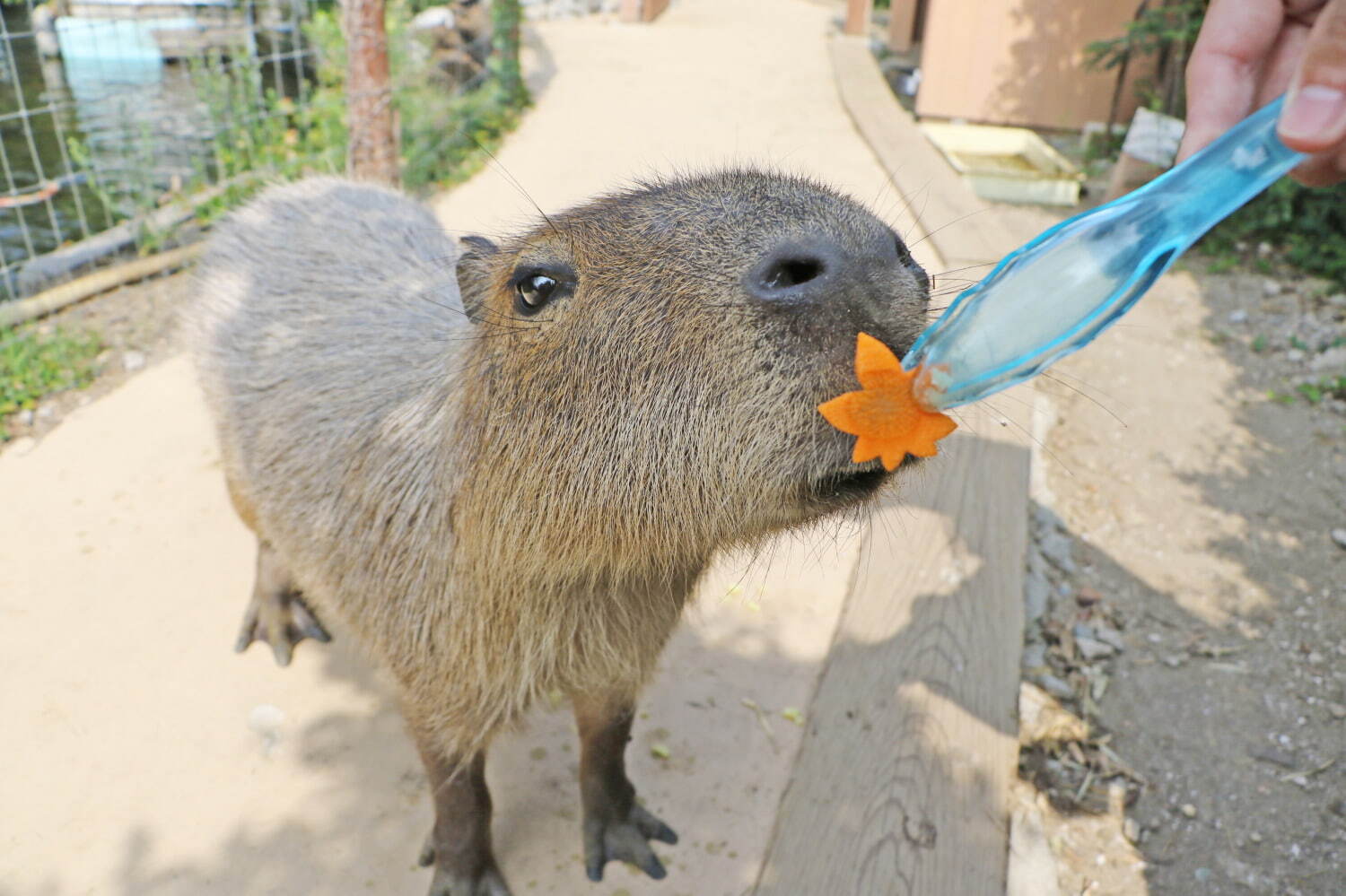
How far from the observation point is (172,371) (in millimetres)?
4719

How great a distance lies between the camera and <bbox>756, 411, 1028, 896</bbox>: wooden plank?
2.47m

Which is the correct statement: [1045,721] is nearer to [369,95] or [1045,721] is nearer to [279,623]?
[279,623]

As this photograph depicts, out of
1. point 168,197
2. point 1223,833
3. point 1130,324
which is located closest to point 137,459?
point 168,197

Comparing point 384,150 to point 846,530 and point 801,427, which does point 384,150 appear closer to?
point 846,530

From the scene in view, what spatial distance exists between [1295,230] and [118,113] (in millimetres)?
7886

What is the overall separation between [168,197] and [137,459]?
285 cm

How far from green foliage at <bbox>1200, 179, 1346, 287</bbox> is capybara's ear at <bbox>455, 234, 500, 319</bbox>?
5731mm

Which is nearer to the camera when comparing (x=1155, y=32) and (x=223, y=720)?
(x=223, y=720)

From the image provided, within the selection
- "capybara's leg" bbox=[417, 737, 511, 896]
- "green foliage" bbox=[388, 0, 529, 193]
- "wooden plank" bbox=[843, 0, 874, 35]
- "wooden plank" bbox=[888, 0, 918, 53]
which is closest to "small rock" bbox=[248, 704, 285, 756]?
"capybara's leg" bbox=[417, 737, 511, 896]

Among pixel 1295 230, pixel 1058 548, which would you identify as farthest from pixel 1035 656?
pixel 1295 230

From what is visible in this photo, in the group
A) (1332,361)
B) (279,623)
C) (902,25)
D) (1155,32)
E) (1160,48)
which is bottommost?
(279,623)

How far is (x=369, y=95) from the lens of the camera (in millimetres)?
5371

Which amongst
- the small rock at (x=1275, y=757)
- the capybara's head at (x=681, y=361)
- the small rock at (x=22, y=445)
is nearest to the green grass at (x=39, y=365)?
the small rock at (x=22, y=445)

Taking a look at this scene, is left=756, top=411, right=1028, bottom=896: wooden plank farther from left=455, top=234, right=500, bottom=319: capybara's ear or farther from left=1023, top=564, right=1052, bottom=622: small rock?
left=455, top=234, right=500, bottom=319: capybara's ear
